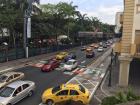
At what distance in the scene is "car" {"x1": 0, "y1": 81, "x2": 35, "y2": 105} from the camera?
2410 centimetres

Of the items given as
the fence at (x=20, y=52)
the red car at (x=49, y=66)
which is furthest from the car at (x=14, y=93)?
the fence at (x=20, y=52)

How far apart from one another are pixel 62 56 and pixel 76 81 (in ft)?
72.7

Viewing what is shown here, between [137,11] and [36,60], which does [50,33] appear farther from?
[137,11]

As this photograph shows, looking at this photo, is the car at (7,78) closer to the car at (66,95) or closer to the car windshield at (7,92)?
the car windshield at (7,92)

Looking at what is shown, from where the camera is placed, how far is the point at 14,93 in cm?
2509

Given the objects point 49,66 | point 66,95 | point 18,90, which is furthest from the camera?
point 49,66

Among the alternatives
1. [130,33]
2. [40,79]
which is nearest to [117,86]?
[130,33]

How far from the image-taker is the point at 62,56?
5862cm

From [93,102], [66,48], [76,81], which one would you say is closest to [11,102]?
[93,102]

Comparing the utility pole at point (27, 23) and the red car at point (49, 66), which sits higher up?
the utility pole at point (27, 23)

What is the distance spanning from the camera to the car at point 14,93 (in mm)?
24103

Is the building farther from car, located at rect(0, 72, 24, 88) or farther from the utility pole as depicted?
the utility pole

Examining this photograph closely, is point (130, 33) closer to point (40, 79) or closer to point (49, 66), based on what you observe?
point (40, 79)

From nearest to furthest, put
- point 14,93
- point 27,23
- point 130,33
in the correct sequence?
point 14,93
point 130,33
point 27,23
